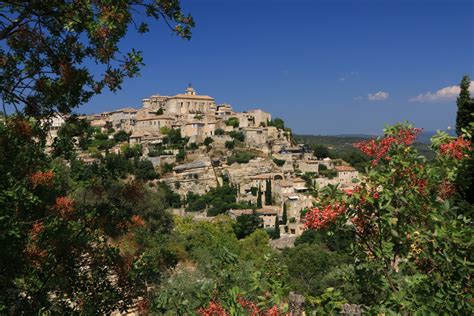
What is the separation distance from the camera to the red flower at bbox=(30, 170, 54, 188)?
13.7 ft

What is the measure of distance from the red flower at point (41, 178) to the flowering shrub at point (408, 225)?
2790 millimetres

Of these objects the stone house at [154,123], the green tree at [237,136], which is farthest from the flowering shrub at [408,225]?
the stone house at [154,123]

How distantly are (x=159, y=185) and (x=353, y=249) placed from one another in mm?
44045

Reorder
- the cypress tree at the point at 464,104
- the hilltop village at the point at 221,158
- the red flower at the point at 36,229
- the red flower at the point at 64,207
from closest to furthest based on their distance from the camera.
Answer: the red flower at the point at 36,229
the red flower at the point at 64,207
the cypress tree at the point at 464,104
the hilltop village at the point at 221,158

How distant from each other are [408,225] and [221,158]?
166 feet

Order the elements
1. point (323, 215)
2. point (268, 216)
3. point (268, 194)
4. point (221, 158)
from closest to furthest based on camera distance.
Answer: point (323, 215) < point (268, 216) < point (268, 194) < point (221, 158)

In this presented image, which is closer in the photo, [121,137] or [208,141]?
[208,141]

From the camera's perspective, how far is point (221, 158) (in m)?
53.8

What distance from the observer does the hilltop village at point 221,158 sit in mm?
43625

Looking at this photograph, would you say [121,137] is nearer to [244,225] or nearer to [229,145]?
[229,145]

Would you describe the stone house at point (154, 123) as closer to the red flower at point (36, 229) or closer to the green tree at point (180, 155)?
the green tree at point (180, 155)

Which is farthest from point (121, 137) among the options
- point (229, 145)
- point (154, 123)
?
point (229, 145)

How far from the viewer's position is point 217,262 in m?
3.89

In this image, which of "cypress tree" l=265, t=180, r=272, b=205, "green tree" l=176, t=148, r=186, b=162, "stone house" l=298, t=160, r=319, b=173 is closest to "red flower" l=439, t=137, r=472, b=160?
"cypress tree" l=265, t=180, r=272, b=205
